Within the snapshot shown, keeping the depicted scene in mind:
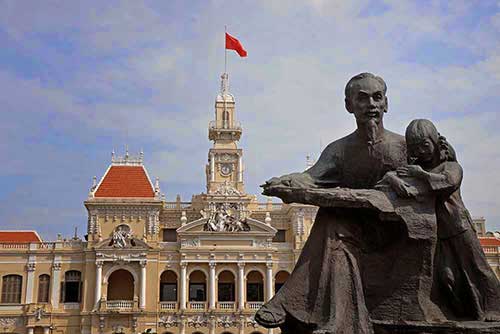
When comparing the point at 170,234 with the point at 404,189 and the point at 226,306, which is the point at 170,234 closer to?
the point at 226,306

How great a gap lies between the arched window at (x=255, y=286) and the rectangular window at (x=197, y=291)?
9.13 ft

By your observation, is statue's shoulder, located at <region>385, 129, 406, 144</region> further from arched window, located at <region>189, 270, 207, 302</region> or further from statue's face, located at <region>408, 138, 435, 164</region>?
arched window, located at <region>189, 270, 207, 302</region>

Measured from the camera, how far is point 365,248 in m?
4.00

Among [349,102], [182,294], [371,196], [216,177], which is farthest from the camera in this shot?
[216,177]

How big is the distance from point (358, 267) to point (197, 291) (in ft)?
108

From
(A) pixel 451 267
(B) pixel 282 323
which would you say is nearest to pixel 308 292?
(B) pixel 282 323

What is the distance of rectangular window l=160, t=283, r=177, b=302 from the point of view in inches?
1403

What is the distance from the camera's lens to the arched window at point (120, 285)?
34938 mm

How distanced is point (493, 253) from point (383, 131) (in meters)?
35.2

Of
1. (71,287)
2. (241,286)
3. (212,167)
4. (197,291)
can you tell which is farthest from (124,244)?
(212,167)

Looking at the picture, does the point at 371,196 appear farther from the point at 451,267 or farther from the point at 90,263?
the point at 90,263

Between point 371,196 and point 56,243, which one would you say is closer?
point 371,196

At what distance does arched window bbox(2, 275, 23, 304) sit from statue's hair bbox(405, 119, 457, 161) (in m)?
34.3

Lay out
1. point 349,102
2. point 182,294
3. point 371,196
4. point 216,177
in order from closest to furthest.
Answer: point 371,196 → point 349,102 → point 182,294 → point 216,177
